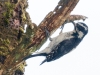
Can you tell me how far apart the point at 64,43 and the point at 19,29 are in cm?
110

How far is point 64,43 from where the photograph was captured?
5172mm

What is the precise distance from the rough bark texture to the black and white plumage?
1.21 ft

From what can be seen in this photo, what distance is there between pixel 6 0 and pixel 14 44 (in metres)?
1.04

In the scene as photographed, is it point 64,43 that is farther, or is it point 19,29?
point 64,43

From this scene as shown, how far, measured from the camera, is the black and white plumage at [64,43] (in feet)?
15.9

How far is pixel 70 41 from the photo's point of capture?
17.4 feet

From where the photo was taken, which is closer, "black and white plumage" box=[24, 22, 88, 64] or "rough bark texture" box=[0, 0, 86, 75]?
"rough bark texture" box=[0, 0, 86, 75]

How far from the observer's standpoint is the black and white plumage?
483 cm

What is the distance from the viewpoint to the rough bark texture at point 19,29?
13.9ft

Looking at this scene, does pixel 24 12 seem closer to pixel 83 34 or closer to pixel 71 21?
pixel 71 21

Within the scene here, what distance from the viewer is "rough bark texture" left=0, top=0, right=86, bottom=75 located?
13.9 ft

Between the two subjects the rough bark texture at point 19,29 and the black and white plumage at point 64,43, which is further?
the black and white plumage at point 64,43

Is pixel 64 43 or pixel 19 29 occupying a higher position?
pixel 19 29

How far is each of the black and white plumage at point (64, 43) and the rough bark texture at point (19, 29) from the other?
0.37m
